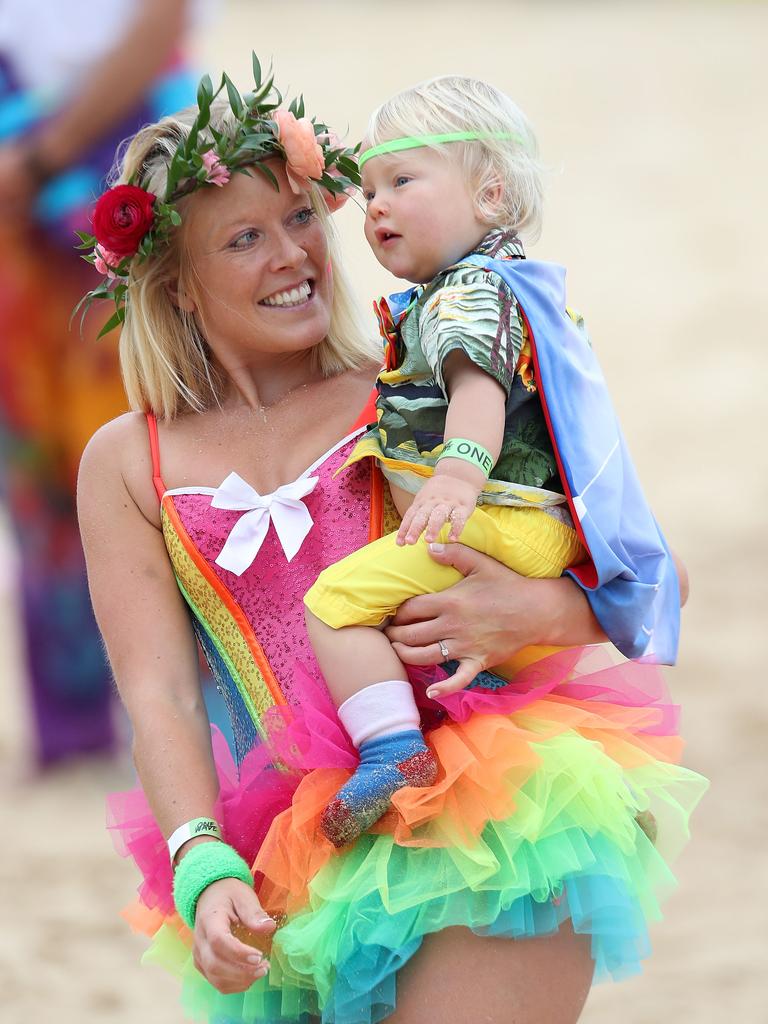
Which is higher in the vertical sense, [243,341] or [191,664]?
[243,341]

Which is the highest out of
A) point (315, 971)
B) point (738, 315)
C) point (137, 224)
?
point (137, 224)

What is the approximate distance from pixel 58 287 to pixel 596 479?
3.97 m

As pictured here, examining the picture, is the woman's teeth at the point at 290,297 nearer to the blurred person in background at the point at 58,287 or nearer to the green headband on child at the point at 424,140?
the green headband on child at the point at 424,140

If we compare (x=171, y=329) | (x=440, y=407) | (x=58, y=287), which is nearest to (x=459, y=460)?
(x=440, y=407)

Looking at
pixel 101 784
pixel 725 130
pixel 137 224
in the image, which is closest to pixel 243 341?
pixel 137 224

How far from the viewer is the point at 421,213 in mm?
2416

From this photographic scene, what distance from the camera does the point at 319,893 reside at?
2.24 meters

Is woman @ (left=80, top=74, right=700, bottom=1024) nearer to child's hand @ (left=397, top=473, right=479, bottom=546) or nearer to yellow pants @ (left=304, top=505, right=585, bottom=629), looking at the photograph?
yellow pants @ (left=304, top=505, right=585, bottom=629)

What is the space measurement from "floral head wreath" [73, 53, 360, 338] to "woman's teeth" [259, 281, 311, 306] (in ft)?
0.56

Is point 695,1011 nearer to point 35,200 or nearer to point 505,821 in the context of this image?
point 505,821

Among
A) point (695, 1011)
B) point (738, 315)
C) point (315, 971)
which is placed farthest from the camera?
point (738, 315)

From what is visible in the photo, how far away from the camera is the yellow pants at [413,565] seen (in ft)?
7.72

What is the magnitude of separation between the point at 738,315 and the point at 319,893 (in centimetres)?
1010

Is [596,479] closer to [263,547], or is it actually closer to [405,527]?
[405,527]
